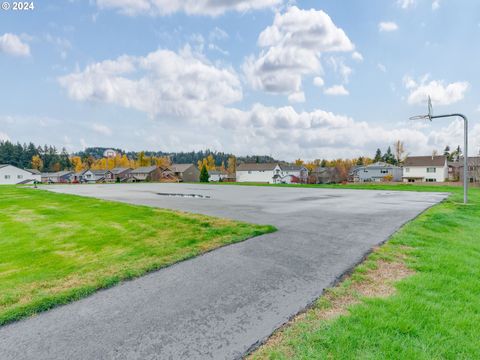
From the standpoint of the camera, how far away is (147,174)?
71.4 m

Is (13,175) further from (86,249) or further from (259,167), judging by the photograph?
(86,249)

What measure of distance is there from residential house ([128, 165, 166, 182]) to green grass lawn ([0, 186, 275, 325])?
63428 millimetres

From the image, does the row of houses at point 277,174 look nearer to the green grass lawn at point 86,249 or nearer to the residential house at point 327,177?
the residential house at point 327,177

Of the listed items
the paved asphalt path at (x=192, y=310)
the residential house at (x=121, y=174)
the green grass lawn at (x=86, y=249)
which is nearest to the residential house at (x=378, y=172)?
the green grass lawn at (x=86, y=249)

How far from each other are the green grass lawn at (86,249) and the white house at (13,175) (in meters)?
75.0

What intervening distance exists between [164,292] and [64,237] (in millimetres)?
4953

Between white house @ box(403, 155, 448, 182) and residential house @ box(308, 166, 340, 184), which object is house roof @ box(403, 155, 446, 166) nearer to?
white house @ box(403, 155, 448, 182)

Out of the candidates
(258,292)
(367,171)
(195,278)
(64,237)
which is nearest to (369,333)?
(258,292)

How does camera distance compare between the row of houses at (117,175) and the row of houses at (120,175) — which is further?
the row of houses at (120,175)

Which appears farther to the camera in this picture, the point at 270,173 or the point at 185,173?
the point at 185,173

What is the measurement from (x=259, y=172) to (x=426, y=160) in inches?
1524

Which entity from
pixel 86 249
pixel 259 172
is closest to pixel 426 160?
Result: pixel 259 172

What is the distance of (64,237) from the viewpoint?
7004 mm

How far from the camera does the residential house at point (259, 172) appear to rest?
72.2 m
